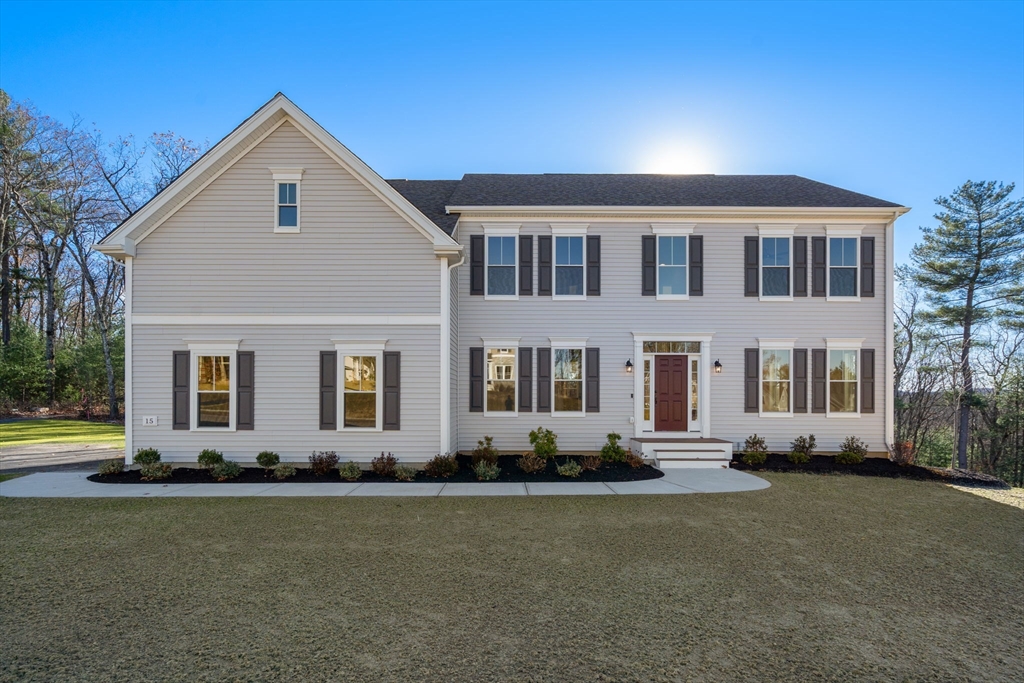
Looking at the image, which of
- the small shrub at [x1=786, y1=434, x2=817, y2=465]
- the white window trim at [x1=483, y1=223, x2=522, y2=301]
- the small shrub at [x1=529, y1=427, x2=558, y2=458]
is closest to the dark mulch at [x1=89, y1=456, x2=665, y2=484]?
the small shrub at [x1=529, y1=427, x2=558, y2=458]

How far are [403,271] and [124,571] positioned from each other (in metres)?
7.78

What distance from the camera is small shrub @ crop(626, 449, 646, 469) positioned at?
12.3 metres

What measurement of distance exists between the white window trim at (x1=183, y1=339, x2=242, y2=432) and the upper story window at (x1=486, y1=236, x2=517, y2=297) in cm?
661

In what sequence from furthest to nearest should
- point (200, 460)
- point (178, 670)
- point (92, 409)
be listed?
point (92, 409) → point (200, 460) → point (178, 670)

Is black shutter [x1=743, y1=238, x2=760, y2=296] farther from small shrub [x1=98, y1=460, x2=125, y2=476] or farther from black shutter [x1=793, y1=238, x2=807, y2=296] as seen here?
small shrub [x1=98, y1=460, x2=125, y2=476]

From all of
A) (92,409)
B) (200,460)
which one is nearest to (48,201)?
(92,409)

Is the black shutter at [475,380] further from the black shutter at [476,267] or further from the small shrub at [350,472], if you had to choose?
the small shrub at [350,472]

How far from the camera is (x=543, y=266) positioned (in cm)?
1386

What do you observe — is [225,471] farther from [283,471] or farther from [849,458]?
[849,458]

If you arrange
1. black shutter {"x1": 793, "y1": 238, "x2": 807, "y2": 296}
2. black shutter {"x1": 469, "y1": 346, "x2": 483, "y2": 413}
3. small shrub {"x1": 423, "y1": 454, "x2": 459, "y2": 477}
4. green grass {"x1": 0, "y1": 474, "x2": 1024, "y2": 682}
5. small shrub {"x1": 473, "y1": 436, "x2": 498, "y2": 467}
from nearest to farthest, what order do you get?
green grass {"x1": 0, "y1": 474, "x2": 1024, "y2": 682}, small shrub {"x1": 423, "y1": 454, "x2": 459, "y2": 477}, small shrub {"x1": 473, "y1": 436, "x2": 498, "y2": 467}, black shutter {"x1": 469, "y1": 346, "x2": 483, "y2": 413}, black shutter {"x1": 793, "y1": 238, "x2": 807, "y2": 296}

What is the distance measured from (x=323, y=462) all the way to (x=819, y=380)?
43.8 feet

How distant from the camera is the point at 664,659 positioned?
3797mm

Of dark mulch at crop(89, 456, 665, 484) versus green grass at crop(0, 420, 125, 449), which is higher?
dark mulch at crop(89, 456, 665, 484)

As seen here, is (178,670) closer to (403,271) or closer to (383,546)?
(383,546)
